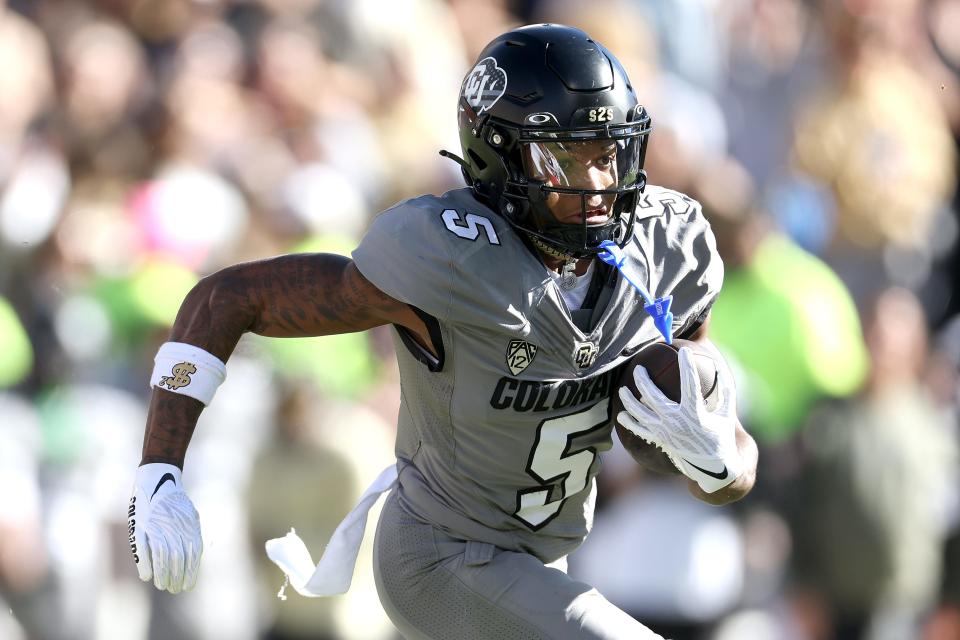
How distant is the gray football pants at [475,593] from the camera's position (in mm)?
3625

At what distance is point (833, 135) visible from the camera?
277 inches

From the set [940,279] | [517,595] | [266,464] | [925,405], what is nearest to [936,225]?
[940,279]

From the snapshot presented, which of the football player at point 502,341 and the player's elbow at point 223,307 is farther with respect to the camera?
the player's elbow at point 223,307

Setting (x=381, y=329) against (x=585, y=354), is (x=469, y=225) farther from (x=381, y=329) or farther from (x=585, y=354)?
(x=381, y=329)

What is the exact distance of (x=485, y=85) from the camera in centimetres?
395

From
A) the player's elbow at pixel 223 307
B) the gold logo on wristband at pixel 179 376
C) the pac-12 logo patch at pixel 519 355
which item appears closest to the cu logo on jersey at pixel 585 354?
the pac-12 logo patch at pixel 519 355

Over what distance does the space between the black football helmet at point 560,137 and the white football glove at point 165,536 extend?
1.03 metres

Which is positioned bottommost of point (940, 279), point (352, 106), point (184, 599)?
point (184, 599)

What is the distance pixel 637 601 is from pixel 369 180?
95.6 inches

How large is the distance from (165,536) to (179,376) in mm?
413

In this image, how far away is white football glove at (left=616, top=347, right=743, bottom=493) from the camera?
3.62 metres

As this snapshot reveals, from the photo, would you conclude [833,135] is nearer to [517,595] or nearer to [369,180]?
[369,180]

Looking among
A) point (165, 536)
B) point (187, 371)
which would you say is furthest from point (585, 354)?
point (165, 536)

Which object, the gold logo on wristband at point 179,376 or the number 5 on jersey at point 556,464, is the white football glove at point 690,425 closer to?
the number 5 on jersey at point 556,464
